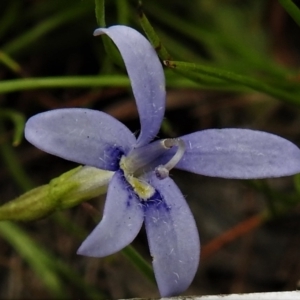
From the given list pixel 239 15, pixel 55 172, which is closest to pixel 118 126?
pixel 55 172

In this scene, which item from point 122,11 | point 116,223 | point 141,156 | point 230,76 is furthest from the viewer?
point 122,11

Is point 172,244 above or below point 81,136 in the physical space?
below

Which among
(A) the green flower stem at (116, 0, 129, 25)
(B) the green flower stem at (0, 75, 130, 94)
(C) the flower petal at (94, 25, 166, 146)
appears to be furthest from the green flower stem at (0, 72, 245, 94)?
(C) the flower petal at (94, 25, 166, 146)

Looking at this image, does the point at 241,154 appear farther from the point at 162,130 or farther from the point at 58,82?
the point at 162,130

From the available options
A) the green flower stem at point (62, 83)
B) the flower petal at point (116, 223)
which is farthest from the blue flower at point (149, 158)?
the green flower stem at point (62, 83)

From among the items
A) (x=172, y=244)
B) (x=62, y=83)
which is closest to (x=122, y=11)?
(x=62, y=83)

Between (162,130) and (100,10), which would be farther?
(162,130)

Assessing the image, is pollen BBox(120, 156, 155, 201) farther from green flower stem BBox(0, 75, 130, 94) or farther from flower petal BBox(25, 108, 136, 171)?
green flower stem BBox(0, 75, 130, 94)
